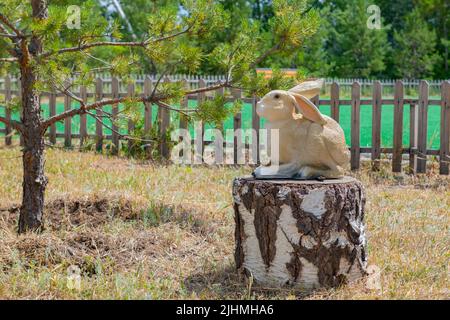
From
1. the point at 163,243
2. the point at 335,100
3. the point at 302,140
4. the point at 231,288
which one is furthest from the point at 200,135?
the point at 231,288

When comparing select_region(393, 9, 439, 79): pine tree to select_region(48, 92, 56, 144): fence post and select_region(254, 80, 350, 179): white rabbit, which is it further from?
select_region(254, 80, 350, 179): white rabbit

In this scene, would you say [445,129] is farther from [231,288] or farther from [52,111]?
[52,111]

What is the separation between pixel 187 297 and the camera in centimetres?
322

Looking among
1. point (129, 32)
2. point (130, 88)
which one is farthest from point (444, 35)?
point (130, 88)

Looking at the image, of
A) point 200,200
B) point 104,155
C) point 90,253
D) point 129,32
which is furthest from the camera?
point 129,32

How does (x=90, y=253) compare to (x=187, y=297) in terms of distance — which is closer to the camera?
(x=187, y=297)

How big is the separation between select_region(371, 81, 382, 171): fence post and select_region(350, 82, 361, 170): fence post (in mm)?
182

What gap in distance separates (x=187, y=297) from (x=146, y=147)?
5.34 meters

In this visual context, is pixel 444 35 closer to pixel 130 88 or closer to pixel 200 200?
pixel 130 88

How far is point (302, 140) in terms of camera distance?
11.8 ft

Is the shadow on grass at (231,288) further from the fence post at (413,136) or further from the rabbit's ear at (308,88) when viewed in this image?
the fence post at (413,136)

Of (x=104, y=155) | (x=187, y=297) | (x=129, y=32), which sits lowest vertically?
(x=187, y=297)

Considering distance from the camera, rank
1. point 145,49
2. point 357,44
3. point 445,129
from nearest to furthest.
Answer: point 145,49, point 445,129, point 357,44

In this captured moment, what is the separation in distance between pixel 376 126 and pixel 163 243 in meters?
4.50
